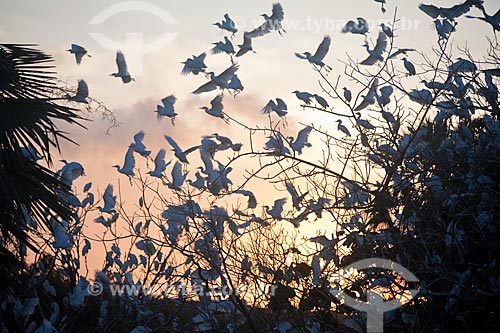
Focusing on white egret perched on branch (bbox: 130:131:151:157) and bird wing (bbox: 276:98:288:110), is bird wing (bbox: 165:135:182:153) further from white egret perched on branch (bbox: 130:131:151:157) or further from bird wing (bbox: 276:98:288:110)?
bird wing (bbox: 276:98:288:110)

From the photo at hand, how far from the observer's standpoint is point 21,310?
6.61m

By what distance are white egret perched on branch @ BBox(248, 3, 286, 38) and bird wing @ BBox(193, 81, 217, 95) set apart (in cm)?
72

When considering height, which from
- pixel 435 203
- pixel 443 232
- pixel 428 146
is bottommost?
pixel 443 232

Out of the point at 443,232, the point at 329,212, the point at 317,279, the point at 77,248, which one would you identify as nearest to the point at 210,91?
the point at 329,212

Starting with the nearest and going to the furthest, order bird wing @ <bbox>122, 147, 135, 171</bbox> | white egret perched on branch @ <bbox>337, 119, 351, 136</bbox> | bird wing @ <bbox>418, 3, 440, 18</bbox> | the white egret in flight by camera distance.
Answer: the white egret in flight, white egret perched on branch @ <bbox>337, 119, 351, 136</bbox>, bird wing @ <bbox>418, 3, 440, 18</bbox>, bird wing @ <bbox>122, 147, 135, 171</bbox>

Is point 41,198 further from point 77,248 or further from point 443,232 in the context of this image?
point 443,232

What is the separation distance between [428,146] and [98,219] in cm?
421

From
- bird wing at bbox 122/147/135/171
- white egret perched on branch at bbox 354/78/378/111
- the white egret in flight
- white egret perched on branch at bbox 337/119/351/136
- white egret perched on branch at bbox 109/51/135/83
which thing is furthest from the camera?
white egret perched on branch at bbox 109/51/135/83

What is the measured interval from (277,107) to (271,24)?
3.22ft

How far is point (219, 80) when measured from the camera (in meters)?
6.03

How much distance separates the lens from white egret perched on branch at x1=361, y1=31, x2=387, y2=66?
645 cm

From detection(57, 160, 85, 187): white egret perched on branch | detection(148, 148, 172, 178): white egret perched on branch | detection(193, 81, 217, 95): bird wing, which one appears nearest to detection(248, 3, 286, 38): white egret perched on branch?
detection(193, 81, 217, 95): bird wing

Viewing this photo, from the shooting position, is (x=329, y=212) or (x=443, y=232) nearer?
(x=443, y=232)

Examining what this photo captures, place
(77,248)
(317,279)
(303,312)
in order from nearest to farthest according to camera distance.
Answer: (317,279) < (303,312) < (77,248)
